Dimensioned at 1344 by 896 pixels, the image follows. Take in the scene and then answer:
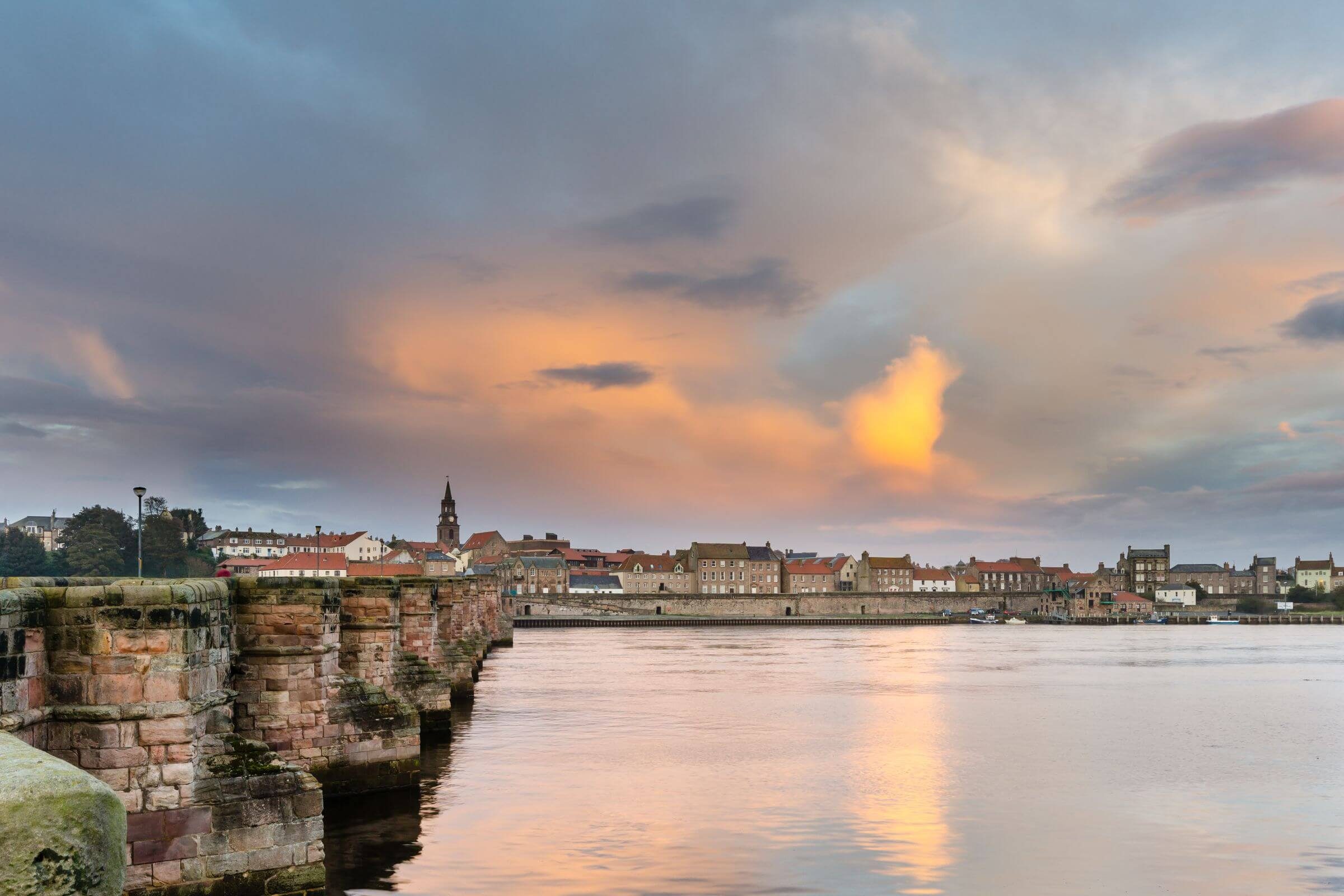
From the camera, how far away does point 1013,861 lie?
64.2ft

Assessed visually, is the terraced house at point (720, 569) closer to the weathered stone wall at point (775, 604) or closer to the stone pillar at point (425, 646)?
the weathered stone wall at point (775, 604)

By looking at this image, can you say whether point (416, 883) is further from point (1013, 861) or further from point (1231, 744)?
point (1231, 744)

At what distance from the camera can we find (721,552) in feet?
633

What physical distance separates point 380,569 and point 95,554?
33754mm

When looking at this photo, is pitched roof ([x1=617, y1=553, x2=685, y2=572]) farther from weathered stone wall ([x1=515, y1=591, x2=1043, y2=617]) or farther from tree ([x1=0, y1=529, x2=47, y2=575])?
tree ([x1=0, y1=529, x2=47, y2=575])

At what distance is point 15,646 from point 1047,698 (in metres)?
47.7

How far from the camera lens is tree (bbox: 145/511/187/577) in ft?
424

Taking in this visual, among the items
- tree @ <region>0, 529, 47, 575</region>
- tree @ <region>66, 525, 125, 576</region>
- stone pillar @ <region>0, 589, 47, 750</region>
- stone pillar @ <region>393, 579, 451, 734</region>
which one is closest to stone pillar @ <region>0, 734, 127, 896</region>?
stone pillar @ <region>0, 589, 47, 750</region>

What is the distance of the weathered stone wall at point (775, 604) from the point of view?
6250 inches

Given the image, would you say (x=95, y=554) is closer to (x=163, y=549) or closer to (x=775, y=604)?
(x=163, y=549)

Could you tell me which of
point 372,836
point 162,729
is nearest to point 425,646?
point 372,836

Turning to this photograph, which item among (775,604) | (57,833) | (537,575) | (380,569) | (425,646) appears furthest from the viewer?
(775,604)

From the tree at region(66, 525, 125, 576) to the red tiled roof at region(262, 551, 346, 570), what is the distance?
50.4 ft

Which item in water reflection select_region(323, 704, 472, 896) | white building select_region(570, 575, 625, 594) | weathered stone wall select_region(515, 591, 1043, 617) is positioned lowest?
weathered stone wall select_region(515, 591, 1043, 617)
